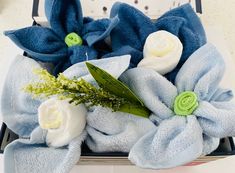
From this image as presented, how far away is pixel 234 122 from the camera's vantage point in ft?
1.22

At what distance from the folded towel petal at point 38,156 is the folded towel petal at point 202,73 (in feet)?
0.44

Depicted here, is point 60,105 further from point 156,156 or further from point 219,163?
point 219,163

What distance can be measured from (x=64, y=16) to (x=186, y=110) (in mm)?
214

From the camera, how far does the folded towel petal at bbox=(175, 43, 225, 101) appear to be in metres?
0.40

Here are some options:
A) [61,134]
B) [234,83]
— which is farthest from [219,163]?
[61,134]

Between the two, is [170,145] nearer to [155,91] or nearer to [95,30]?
[155,91]

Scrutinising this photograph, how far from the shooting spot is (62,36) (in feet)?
1.60

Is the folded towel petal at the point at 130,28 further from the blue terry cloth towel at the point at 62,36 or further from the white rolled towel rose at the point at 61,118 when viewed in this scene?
the white rolled towel rose at the point at 61,118

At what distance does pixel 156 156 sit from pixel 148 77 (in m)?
0.09

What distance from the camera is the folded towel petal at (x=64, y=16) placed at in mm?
467

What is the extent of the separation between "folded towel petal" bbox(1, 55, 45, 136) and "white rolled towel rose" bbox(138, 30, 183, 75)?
14 centimetres

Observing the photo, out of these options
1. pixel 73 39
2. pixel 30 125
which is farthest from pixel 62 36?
pixel 30 125

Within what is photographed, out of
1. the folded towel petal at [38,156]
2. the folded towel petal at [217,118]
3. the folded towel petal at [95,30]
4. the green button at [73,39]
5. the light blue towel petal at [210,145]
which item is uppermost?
the folded towel petal at [95,30]

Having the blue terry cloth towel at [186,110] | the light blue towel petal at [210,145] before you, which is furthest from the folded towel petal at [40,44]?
the light blue towel petal at [210,145]
